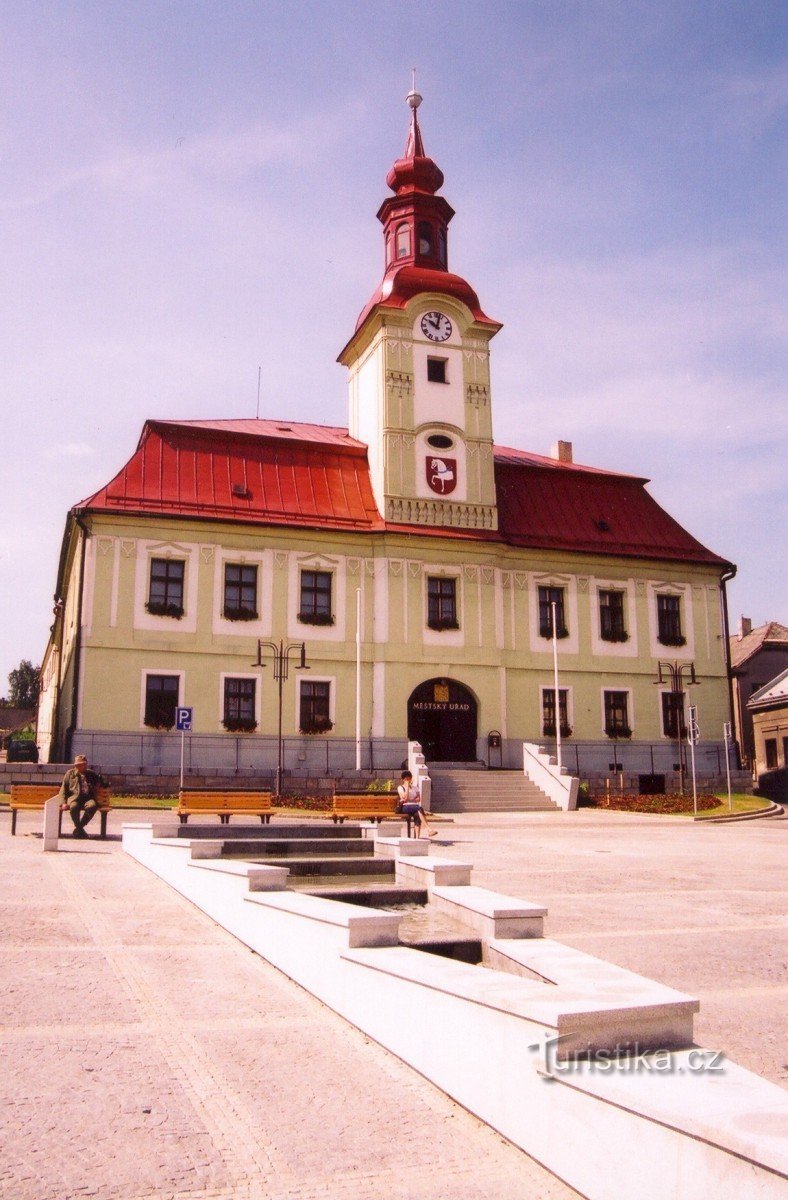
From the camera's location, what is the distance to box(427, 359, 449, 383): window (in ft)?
131

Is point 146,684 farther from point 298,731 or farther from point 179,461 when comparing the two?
point 179,461

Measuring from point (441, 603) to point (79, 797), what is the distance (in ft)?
69.0

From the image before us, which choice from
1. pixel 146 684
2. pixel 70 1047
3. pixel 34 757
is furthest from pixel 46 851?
pixel 34 757

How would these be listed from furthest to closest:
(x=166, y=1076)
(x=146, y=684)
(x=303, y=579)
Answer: (x=303, y=579) < (x=146, y=684) < (x=166, y=1076)

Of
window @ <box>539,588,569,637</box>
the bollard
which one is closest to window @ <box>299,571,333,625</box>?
window @ <box>539,588,569,637</box>

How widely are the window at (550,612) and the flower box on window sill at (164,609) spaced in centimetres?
1373

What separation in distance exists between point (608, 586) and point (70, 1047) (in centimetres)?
3686

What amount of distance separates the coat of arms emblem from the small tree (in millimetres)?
114491

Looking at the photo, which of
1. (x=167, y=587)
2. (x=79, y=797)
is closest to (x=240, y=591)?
(x=167, y=587)

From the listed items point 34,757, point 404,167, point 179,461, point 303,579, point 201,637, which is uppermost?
point 404,167

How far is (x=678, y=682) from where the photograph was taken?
40.4 m

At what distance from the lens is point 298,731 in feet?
118

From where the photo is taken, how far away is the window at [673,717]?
4009 cm

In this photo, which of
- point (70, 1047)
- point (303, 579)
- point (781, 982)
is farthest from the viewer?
point (303, 579)
